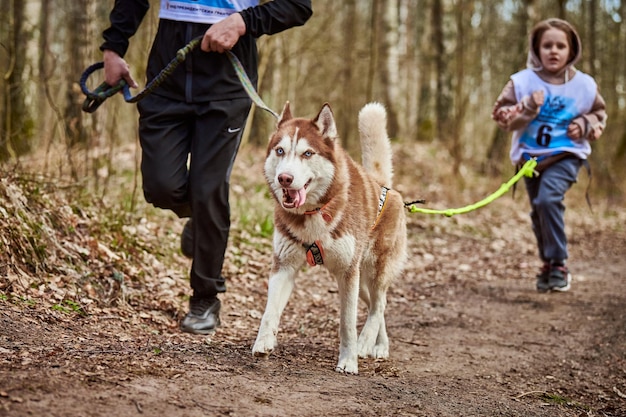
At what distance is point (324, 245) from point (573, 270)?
16.1 feet

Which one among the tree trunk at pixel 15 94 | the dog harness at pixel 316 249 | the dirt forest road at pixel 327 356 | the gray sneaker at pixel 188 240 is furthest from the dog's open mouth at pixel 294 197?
the tree trunk at pixel 15 94

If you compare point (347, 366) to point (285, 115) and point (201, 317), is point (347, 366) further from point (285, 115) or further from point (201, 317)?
point (285, 115)

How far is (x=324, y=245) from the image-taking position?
357 cm

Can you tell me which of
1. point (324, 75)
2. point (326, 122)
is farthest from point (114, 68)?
point (324, 75)

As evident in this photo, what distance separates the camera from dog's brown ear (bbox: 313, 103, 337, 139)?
11.6 ft

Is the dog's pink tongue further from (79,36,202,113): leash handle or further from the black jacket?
(79,36,202,113): leash handle

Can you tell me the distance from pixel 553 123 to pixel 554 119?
1.5 inches

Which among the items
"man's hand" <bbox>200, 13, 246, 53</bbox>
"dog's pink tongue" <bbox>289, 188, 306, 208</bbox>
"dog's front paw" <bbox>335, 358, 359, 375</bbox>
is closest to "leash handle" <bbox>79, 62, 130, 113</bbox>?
"man's hand" <bbox>200, 13, 246, 53</bbox>

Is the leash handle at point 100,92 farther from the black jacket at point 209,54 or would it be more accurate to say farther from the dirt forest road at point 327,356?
the dirt forest road at point 327,356

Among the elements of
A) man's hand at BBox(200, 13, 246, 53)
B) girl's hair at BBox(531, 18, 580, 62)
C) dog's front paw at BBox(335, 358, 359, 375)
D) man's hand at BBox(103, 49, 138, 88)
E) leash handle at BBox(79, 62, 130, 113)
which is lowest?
dog's front paw at BBox(335, 358, 359, 375)

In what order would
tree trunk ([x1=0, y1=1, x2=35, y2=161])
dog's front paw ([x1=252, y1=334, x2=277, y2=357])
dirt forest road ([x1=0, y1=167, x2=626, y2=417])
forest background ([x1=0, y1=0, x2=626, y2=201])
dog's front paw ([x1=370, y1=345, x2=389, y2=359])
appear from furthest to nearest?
1. forest background ([x1=0, y1=0, x2=626, y2=201])
2. tree trunk ([x1=0, y1=1, x2=35, y2=161])
3. dog's front paw ([x1=370, y1=345, x2=389, y2=359])
4. dog's front paw ([x1=252, y1=334, x2=277, y2=357])
5. dirt forest road ([x1=0, y1=167, x2=626, y2=417])

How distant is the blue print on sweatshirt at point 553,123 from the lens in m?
5.96

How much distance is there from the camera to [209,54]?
397 centimetres

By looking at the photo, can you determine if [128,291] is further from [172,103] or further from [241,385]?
[241,385]
